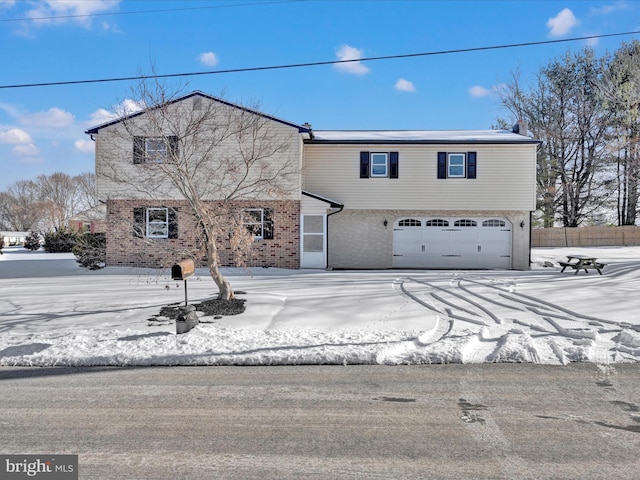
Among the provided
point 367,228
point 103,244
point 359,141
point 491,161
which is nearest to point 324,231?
point 367,228

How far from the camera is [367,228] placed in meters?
19.8

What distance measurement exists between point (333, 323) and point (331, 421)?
4251mm

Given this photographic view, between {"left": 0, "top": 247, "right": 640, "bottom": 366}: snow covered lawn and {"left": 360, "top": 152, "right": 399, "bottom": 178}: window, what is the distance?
6.54 m

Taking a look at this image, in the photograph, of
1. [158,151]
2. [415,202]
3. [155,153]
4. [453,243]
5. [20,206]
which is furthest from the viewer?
[20,206]

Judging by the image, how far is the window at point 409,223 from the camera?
65.4 feet

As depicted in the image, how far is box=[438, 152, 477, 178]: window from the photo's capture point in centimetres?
1938

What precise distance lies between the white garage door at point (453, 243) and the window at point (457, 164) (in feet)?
6.69

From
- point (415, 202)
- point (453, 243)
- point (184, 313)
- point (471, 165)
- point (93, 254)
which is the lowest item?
point (184, 313)

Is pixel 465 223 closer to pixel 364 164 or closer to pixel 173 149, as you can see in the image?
pixel 364 164

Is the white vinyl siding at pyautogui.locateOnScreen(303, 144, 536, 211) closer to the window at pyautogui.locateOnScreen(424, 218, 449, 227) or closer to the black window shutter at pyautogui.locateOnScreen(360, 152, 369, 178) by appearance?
the black window shutter at pyautogui.locateOnScreen(360, 152, 369, 178)

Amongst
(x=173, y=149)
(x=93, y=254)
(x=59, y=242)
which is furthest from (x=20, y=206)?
(x=173, y=149)

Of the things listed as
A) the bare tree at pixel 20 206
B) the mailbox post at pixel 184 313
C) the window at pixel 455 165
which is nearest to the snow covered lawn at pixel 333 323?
the mailbox post at pixel 184 313

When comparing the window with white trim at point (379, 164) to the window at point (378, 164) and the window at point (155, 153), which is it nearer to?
the window at point (378, 164)
